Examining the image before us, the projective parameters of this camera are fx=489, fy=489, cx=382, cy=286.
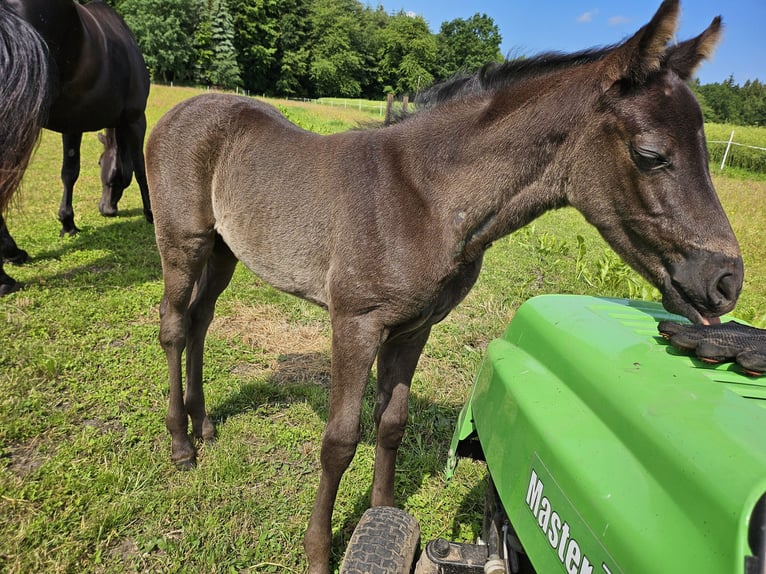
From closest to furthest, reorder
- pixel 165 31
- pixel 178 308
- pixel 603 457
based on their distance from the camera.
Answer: pixel 603 457
pixel 178 308
pixel 165 31

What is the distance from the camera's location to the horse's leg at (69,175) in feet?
20.2

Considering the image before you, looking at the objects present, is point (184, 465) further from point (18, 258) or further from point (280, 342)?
point (18, 258)

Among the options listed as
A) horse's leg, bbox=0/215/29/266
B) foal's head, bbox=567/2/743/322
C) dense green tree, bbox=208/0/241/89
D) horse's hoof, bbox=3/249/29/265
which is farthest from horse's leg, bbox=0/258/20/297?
dense green tree, bbox=208/0/241/89

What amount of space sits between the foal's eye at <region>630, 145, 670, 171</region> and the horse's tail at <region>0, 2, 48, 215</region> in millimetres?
2042

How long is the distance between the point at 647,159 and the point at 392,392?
151 centimetres

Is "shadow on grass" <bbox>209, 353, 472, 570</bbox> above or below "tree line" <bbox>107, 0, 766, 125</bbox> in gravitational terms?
below

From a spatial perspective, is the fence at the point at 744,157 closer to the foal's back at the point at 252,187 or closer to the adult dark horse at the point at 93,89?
the adult dark horse at the point at 93,89

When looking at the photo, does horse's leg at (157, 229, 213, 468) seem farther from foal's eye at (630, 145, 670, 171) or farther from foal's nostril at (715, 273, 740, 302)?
foal's nostril at (715, 273, 740, 302)

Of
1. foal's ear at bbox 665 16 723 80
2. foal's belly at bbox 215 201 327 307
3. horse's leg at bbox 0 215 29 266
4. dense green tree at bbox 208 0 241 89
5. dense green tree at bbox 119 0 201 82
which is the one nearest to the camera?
foal's ear at bbox 665 16 723 80

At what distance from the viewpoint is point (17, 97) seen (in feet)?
5.41

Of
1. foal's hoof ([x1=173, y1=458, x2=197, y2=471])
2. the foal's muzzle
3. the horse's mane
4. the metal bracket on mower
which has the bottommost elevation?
foal's hoof ([x1=173, y1=458, x2=197, y2=471])

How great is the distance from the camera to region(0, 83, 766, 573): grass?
2.39 metres

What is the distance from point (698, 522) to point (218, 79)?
194 feet

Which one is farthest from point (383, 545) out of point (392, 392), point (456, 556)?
point (392, 392)
